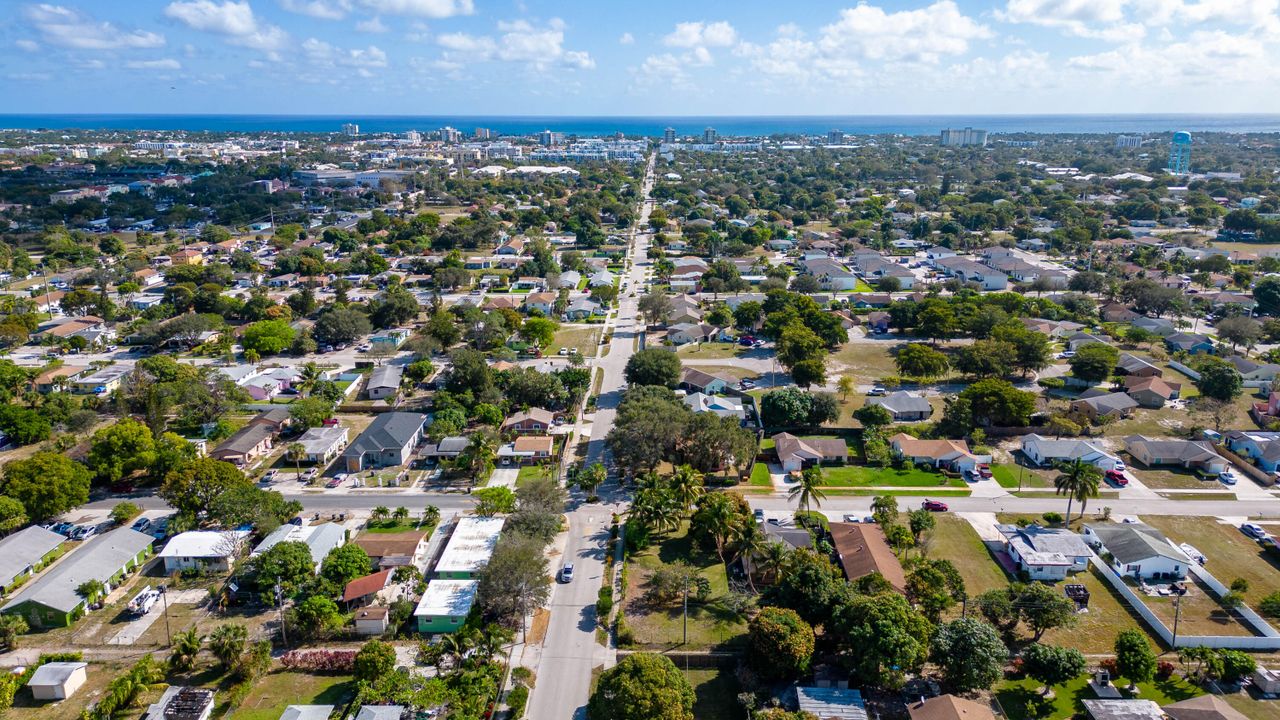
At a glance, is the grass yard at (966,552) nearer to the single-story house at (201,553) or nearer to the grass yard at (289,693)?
the grass yard at (289,693)

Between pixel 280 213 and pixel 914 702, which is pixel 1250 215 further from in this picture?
pixel 280 213

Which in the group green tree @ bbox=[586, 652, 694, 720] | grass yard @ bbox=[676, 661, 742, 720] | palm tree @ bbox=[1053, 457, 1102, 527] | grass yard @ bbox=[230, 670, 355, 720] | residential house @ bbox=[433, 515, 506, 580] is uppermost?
palm tree @ bbox=[1053, 457, 1102, 527]

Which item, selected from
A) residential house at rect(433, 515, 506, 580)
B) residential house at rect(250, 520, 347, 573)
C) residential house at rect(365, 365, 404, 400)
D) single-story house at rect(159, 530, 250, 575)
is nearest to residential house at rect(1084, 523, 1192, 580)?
residential house at rect(433, 515, 506, 580)

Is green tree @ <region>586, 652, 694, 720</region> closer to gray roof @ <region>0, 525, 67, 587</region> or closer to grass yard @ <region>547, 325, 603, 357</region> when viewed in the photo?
gray roof @ <region>0, 525, 67, 587</region>

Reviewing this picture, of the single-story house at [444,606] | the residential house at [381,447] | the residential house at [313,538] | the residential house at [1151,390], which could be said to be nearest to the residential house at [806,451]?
the single-story house at [444,606]

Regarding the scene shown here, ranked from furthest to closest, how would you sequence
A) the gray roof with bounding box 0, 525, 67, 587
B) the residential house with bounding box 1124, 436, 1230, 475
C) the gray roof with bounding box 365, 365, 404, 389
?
the gray roof with bounding box 365, 365, 404, 389, the residential house with bounding box 1124, 436, 1230, 475, the gray roof with bounding box 0, 525, 67, 587

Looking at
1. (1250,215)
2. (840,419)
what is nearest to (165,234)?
(840,419)

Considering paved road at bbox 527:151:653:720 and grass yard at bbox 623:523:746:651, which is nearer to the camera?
paved road at bbox 527:151:653:720
